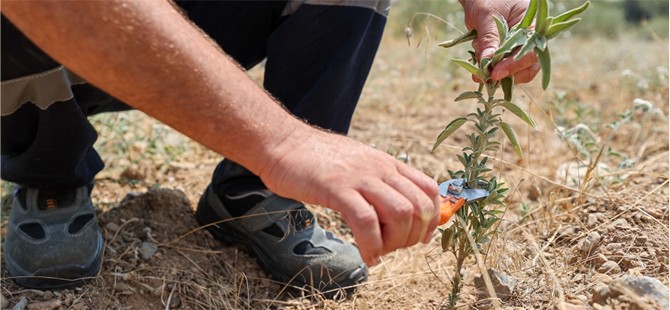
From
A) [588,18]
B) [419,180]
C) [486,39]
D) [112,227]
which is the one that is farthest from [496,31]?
[588,18]

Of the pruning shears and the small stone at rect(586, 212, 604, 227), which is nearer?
the pruning shears

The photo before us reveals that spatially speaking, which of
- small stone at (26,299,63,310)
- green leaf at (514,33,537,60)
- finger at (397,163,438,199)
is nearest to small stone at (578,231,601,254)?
green leaf at (514,33,537,60)

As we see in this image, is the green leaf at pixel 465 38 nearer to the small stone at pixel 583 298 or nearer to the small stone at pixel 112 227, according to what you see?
the small stone at pixel 583 298

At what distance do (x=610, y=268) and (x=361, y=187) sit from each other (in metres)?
0.81

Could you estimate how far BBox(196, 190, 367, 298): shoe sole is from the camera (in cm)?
183

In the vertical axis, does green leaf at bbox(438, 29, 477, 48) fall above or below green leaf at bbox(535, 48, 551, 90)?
below

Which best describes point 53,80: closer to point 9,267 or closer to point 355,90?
point 9,267

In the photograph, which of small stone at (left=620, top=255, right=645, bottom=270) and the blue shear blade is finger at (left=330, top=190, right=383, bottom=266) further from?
small stone at (left=620, top=255, right=645, bottom=270)

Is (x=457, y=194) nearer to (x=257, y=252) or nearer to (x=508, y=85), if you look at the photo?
(x=508, y=85)

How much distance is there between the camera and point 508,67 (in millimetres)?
1266

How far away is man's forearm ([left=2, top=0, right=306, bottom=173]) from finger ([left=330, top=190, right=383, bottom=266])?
0.53 ft

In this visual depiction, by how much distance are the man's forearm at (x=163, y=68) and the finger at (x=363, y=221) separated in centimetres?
16

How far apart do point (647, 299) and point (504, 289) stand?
1.11ft

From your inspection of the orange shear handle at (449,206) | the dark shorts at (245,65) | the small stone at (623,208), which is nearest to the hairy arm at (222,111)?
the orange shear handle at (449,206)
